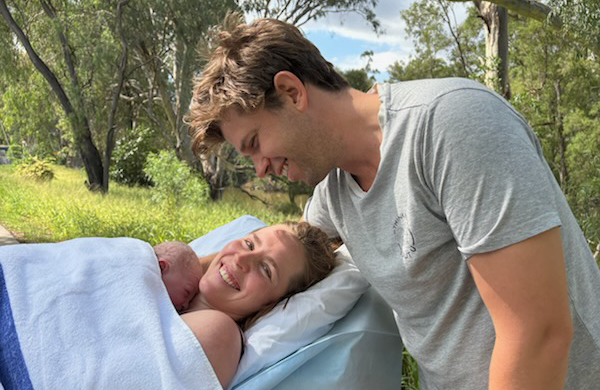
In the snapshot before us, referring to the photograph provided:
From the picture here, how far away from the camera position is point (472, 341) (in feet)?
4.88

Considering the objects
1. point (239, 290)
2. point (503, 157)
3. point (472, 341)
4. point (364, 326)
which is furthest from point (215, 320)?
point (503, 157)

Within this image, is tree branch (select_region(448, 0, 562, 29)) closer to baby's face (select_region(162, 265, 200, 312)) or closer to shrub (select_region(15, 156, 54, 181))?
baby's face (select_region(162, 265, 200, 312))

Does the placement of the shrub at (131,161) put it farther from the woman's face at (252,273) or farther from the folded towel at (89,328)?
the folded towel at (89,328)

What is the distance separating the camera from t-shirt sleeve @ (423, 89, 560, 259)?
3.68 feet

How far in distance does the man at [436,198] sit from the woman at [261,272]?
1.03 feet

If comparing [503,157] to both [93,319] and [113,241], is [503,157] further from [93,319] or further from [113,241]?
[113,241]

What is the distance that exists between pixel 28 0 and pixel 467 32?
16.1 m

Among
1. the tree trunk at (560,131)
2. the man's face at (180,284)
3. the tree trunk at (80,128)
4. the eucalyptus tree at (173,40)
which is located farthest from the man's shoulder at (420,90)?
the tree trunk at (560,131)

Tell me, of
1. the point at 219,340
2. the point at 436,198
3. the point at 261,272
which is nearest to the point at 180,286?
the point at 261,272

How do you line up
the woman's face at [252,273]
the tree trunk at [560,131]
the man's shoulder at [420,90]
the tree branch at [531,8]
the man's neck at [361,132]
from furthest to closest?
the tree trunk at [560,131]
the tree branch at [531,8]
the woman's face at [252,273]
the man's neck at [361,132]
the man's shoulder at [420,90]

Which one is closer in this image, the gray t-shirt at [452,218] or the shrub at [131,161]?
the gray t-shirt at [452,218]

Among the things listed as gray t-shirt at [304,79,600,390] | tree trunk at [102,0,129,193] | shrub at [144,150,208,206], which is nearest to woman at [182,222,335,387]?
gray t-shirt at [304,79,600,390]

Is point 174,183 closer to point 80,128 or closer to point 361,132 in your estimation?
point 80,128

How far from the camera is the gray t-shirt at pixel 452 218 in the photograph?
1142 mm
